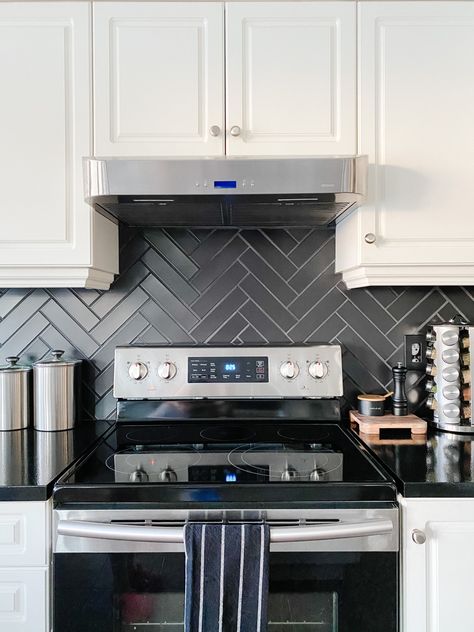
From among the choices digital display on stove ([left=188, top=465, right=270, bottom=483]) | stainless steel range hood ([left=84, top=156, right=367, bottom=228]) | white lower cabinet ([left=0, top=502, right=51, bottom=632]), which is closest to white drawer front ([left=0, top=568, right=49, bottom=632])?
white lower cabinet ([left=0, top=502, right=51, bottom=632])

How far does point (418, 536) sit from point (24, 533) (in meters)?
0.89

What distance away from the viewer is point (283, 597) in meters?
1.05

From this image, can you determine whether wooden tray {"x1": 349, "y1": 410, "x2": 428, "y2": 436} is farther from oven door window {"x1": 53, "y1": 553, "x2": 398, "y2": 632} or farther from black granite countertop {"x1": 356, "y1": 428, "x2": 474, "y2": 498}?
oven door window {"x1": 53, "y1": 553, "x2": 398, "y2": 632}

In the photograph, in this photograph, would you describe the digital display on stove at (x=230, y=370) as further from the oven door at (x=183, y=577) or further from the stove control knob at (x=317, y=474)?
the oven door at (x=183, y=577)

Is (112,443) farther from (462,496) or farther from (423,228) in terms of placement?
(423,228)

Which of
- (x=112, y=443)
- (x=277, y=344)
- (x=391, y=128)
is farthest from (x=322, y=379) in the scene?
(x=391, y=128)

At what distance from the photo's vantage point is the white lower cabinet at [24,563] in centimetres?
107

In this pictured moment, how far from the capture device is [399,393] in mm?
1601

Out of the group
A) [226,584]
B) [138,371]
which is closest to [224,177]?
[138,371]

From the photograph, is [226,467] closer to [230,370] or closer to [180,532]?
[180,532]

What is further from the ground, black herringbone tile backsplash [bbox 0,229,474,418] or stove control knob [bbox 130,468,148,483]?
black herringbone tile backsplash [bbox 0,229,474,418]

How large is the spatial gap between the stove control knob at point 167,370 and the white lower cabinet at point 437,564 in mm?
825

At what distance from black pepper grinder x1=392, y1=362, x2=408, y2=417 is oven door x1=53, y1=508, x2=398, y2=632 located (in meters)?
0.57

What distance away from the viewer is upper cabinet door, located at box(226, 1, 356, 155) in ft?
4.68
